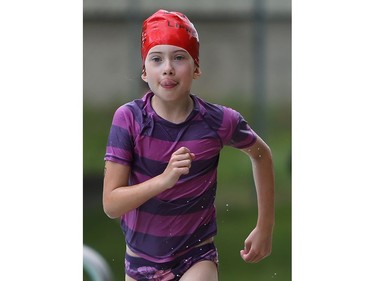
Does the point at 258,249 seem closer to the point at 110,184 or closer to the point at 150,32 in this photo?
the point at 110,184

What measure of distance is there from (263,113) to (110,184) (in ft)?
2.15

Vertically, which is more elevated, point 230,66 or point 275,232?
point 230,66

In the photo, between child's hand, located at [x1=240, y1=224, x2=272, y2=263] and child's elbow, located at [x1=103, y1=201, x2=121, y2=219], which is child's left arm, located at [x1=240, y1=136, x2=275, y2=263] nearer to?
child's hand, located at [x1=240, y1=224, x2=272, y2=263]

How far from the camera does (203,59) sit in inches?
141

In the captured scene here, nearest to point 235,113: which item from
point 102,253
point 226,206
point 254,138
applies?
point 254,138

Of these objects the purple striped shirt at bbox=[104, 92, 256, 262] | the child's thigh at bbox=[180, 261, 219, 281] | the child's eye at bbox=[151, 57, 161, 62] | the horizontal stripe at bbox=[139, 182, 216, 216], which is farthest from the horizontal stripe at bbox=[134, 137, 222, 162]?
the child's thigh at bbox=[180, 261, 219, 281]

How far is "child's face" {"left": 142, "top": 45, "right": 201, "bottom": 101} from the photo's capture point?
3.38 meters

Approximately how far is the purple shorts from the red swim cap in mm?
696

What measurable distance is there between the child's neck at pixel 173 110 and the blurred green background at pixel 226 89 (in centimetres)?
17

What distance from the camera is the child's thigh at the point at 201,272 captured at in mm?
3391

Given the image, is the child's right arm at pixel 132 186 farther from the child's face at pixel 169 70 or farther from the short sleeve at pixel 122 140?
the child's face at pixel 169 70

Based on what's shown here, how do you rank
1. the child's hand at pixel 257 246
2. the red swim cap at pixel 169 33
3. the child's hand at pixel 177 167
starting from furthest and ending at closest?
the child's hand at pixel 257 246
the red swim cap at pixel 169 33
the child's hand at pixel 177 167

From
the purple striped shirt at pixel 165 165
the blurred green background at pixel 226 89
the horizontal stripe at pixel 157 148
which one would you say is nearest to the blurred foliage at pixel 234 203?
the blurred green background at pixel 226 89

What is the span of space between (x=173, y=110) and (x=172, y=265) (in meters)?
0.56
